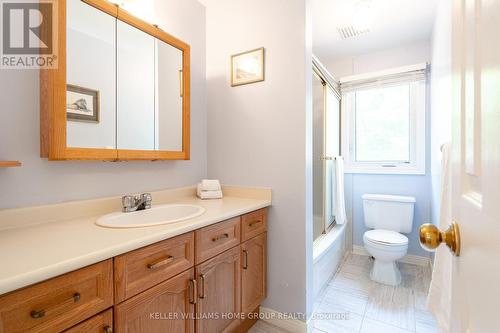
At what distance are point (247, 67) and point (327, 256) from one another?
170cm

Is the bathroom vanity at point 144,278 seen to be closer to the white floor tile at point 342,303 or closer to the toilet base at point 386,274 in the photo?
the white floor tile at point 342,303

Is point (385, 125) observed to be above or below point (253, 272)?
above

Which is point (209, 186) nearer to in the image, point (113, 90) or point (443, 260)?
point (113, 90)

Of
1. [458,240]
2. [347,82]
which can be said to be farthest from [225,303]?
[347,82]

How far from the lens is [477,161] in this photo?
1.32 feet

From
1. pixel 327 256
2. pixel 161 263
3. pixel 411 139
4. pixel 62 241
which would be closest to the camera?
pixel 62 241

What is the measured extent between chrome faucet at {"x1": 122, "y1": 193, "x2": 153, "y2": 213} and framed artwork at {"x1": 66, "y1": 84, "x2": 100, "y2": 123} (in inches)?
17.2

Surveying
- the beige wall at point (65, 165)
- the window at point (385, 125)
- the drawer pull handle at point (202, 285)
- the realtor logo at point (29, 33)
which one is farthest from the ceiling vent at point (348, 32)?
the drawer pull handle at point (202, 285)

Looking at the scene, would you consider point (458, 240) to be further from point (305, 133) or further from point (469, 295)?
point (305, 133)

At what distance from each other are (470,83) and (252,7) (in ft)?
5.40

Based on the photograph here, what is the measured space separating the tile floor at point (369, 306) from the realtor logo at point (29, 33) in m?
1.90

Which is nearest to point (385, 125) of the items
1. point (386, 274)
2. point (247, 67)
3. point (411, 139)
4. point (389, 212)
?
point (411, 139)

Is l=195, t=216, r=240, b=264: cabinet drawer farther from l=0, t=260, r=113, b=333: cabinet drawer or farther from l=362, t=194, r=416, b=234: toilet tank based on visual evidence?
l=362, t=194, r=416, b=234: toilet tank

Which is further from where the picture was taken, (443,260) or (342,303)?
(342,303)
